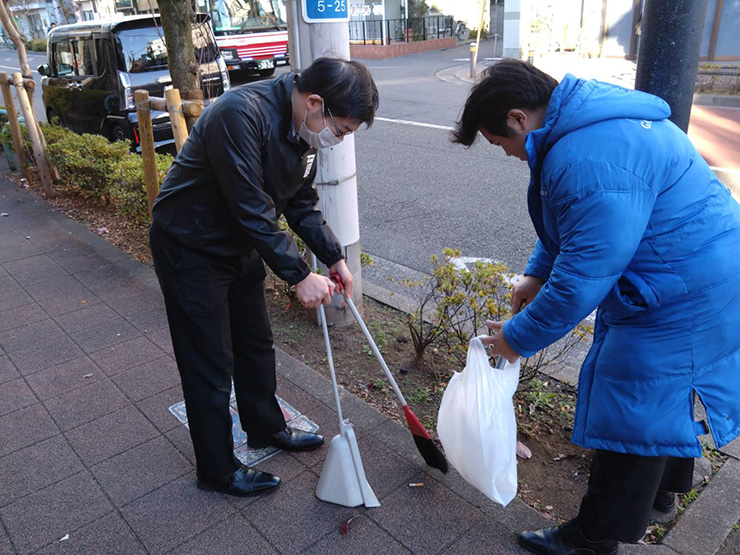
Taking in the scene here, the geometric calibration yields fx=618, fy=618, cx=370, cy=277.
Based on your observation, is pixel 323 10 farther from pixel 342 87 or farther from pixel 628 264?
pixel 628 264

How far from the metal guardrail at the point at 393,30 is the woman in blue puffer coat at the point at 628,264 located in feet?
79.4

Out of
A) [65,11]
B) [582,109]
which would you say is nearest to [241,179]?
[582,109]

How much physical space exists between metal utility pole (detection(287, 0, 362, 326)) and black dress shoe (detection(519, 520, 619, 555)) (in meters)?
2.05

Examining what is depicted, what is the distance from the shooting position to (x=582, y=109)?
175 cm

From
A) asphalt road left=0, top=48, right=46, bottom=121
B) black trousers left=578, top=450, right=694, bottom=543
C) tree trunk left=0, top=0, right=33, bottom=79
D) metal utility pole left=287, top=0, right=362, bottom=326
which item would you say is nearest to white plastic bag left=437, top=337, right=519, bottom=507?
black trousers left=578, top=450, right=694, bottom=543

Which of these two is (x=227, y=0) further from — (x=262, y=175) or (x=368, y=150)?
(x=262, y=175)

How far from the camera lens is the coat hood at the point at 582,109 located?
5.73 ft

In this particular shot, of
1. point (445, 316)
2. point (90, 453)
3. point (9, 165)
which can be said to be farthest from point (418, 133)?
point (90, 453)

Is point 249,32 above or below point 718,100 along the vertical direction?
above

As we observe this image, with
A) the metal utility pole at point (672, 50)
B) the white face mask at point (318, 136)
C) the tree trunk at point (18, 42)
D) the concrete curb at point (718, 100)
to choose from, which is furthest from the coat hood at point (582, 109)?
the concrete curb at point (718, 100)

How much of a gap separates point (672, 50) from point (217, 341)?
1992 millimetres

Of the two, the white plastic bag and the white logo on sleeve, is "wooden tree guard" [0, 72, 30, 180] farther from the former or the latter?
the white plastic bag

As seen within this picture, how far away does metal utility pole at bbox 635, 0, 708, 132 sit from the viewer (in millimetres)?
2143

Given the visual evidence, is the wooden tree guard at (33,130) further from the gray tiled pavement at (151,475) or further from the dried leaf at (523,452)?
A: the dried leaf at (523,452)
